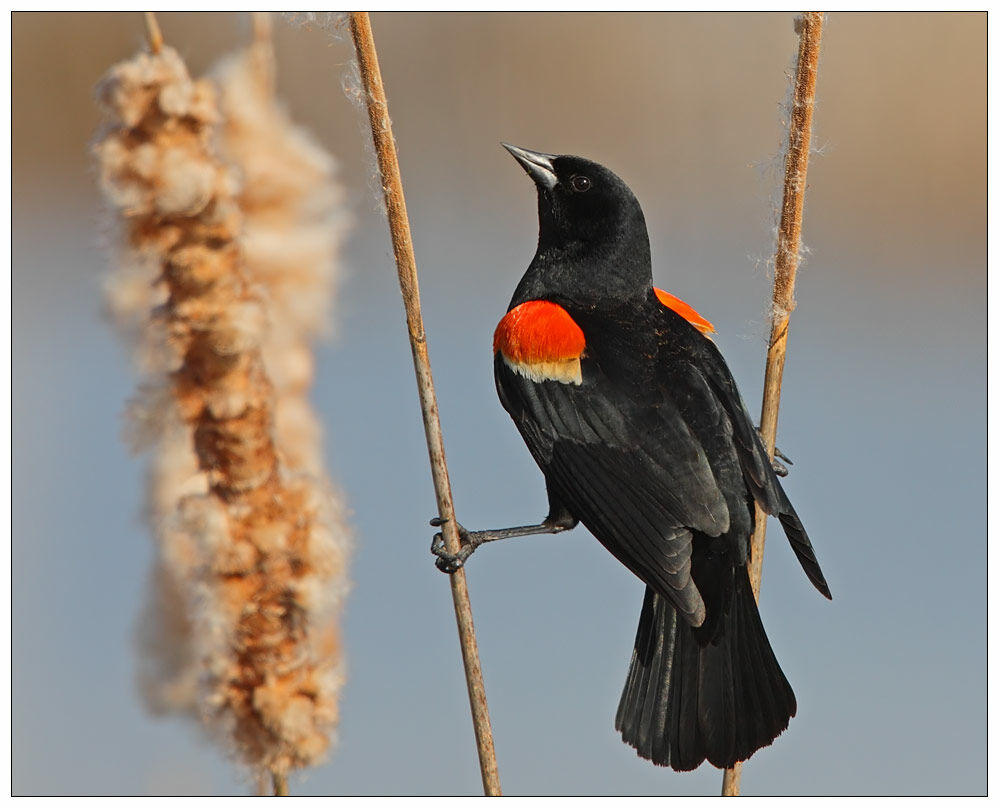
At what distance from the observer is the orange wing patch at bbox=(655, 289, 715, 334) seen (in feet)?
8.00

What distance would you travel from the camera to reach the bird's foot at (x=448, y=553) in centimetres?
151

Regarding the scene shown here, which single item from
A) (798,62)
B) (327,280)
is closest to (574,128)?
(798,62)

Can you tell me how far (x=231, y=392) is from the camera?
3.77ft

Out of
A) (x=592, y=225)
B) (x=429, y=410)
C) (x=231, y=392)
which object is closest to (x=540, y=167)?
(x=592, y=225)

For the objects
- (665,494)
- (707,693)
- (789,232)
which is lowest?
(707,693)

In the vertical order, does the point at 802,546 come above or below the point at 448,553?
below

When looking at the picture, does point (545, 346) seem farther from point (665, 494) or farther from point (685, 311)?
point (685, 311)

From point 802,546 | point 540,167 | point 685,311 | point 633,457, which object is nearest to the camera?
point 802,546

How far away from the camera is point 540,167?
234 cm

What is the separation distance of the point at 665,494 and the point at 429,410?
0.61m

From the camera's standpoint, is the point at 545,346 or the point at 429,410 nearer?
the point at 429,410

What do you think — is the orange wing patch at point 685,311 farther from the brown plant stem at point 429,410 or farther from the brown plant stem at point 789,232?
the brown plant stem at point 429,410

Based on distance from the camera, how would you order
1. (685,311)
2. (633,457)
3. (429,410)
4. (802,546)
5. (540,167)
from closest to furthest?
1. (429,410)
2. (802,546)
3. (633,457)
4. (540,167)
5. (685,311)

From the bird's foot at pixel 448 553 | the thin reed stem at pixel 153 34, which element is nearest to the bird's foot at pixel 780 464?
the bird's foot at pixel 448 553
